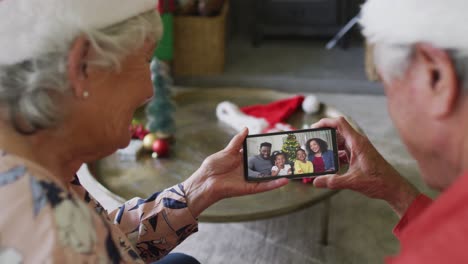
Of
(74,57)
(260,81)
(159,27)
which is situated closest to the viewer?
(74,57)

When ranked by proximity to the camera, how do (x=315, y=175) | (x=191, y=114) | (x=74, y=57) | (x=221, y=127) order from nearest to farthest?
(x=74, y=57), (x=315, y=175), (x=221, y=127), (x=191, y=114)

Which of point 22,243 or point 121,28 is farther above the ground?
point 121,28

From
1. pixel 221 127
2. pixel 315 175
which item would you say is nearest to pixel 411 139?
pixel 315 175

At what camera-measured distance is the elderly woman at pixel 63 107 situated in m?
0.68

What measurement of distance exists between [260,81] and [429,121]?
8.61 feet

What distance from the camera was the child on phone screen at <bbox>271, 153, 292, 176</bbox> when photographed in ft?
4.03

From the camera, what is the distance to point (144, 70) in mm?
954

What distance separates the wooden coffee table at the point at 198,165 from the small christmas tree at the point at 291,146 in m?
0.38

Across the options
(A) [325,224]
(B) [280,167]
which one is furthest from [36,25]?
(A) [325,224]

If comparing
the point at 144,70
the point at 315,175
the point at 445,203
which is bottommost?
the point at 315,175

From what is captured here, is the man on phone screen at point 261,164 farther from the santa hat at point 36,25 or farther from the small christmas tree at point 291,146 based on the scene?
the santa hat at point 36,25

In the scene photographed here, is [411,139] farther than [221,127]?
No

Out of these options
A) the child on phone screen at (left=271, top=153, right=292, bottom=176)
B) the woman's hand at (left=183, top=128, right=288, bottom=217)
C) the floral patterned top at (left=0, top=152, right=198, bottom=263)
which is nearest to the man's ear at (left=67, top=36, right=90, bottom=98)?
the floral patterned top at (left=0, top=152, right=198, bottom=263)

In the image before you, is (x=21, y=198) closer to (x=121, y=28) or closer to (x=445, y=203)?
(x=121, y=28)
